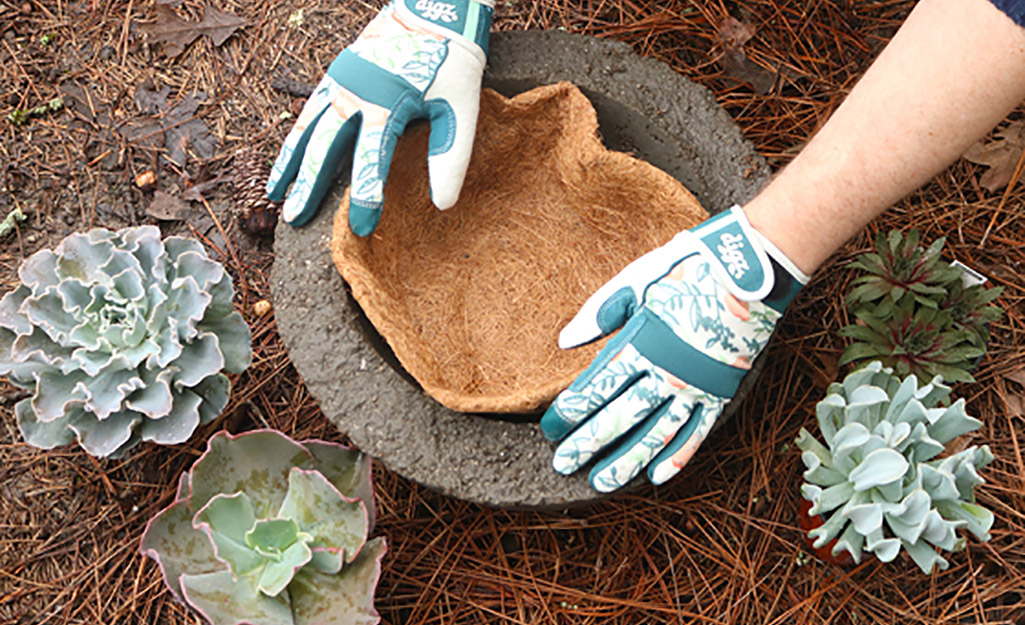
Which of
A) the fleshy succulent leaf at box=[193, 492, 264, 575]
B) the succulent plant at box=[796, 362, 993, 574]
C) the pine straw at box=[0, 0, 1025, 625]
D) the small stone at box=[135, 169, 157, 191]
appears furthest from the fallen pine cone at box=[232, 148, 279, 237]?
the succulent plant at box=[796, 362, 993, 574]

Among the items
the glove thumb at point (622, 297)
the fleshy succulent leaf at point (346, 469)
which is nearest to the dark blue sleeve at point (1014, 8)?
the glove thumb at point (622, 297)

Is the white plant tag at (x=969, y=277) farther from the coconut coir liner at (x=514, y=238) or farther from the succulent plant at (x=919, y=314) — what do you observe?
the coconut coir liner at (x=514, y=238)

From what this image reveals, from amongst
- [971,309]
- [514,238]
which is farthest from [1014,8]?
[514,238]

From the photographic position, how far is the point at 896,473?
1.18 m

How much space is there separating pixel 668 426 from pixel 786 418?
44cm

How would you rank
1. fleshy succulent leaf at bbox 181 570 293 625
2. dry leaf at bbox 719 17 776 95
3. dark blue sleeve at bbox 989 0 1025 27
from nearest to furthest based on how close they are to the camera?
dark blue sleeve at bbox 989 0 1025 27
fleshy succulent leaf at bbox 181 570 293 625
dry leaf at bbox 719 17 776 95

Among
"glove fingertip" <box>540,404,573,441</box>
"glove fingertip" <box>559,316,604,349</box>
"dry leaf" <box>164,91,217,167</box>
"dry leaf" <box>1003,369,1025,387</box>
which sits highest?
"dry leaf" <box>1003,369,1025,387</box>

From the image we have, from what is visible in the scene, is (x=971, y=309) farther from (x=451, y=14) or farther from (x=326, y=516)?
(x=326, y=516)

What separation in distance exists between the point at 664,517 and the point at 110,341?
46.8 inches

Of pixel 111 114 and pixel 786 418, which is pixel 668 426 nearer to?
pixel 786 418

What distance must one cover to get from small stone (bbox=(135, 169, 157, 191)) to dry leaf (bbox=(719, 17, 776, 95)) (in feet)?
4.85

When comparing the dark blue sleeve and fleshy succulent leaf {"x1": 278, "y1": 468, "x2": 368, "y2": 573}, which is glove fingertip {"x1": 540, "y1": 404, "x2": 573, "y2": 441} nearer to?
fleshy succulent leaf {"x1": 278, "y1": 468, "x2": 368, "y2": 573}

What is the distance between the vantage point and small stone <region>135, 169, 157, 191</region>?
74.0 inches

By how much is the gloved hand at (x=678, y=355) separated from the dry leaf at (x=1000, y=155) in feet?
2.58
